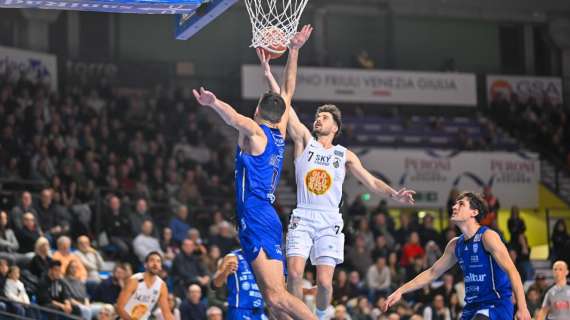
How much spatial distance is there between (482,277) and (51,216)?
9.64 metres

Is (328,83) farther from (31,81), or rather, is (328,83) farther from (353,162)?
(353,162)

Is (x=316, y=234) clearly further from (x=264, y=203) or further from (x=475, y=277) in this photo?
(x=475, y=277)

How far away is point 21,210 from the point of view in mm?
17234

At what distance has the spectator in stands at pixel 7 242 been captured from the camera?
16172mm

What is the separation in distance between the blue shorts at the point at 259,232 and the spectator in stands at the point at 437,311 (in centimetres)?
968

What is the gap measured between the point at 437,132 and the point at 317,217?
19620mm

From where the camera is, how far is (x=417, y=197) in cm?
2819

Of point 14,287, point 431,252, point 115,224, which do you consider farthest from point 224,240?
point 14,287

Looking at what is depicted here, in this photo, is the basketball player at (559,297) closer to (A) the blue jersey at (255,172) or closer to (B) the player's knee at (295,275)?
(B) the player's knee at (295,275)

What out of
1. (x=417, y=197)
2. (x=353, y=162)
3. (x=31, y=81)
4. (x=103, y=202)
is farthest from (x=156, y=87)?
(x=353, y=162)

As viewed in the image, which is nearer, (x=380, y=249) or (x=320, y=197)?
(x=320, y=197)

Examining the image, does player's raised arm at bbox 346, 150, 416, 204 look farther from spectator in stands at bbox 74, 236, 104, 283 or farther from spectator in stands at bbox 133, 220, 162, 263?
spectator in stands at bbox 133, 220, 162, 263

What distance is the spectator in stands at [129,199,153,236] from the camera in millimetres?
18828

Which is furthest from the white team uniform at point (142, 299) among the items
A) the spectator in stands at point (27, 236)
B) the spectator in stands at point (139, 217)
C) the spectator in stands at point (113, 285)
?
the spectator in stands at point (139, 217)
